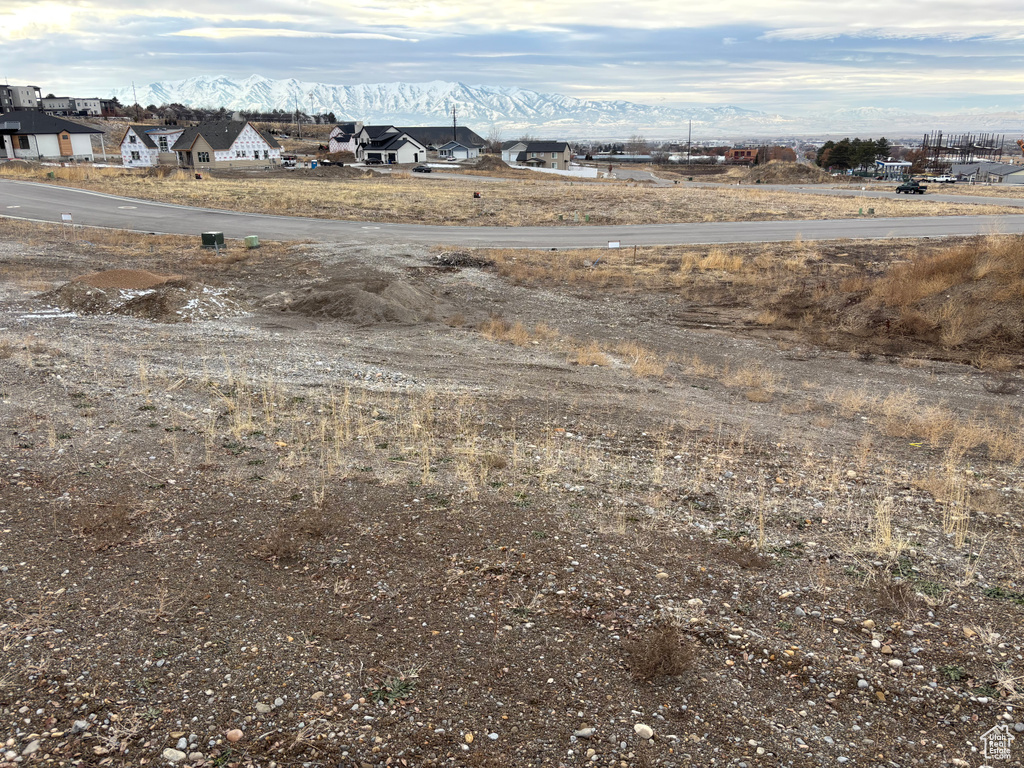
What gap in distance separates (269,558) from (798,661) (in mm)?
4885

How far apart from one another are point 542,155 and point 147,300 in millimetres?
110870

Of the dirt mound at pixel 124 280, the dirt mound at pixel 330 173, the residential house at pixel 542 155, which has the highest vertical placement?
the residential house at pixel 542 155

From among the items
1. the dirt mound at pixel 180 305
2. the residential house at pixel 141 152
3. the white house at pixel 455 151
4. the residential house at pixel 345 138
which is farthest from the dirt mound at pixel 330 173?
the dirt mound at pixel 180 305

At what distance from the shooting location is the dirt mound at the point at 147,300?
1708 cm

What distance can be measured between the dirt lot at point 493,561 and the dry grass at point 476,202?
29.3 metres

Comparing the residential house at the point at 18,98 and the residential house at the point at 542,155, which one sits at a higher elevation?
the residential house at the point at 18,98

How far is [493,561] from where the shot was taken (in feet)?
22.0

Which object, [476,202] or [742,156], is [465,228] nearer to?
[476,202]

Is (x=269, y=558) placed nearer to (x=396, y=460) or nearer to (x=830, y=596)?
(x=396, y=460)

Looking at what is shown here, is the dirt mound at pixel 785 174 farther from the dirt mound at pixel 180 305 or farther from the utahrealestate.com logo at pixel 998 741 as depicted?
the utahrealestate.com logo at pixel 998 741

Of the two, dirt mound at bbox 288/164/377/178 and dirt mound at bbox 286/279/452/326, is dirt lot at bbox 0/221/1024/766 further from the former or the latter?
dirt mound at bbox 288/164/377/178

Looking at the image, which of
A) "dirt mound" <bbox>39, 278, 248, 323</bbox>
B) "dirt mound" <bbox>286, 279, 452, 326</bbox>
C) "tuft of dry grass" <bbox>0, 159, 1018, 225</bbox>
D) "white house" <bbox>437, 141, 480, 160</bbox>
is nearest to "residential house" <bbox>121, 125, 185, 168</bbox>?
"tuft of dry grass" <bbox>0, 159, 1018, 225</bbox>

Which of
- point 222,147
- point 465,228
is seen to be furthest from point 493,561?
point 222,147

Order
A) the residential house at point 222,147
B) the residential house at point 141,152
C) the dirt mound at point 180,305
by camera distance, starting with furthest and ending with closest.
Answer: the residential house at point 141,152 < the residential house at point 222,147 < the dirt mound at point 180,305
